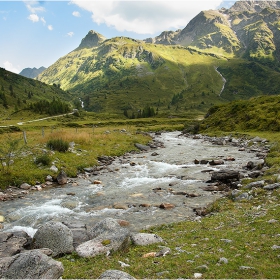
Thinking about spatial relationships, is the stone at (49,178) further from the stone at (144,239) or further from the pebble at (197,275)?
the pebble at (197,275)

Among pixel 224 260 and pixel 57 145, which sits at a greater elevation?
pixel 57 145

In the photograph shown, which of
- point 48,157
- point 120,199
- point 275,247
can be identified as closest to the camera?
point 275,247

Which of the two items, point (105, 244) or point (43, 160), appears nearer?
point (105, 244)

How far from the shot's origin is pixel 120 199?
2062cm

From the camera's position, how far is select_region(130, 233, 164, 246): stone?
11297 mm

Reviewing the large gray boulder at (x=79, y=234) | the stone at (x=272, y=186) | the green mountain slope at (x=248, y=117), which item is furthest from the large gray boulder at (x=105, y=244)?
the green mountain slope at (x=248, y=117)

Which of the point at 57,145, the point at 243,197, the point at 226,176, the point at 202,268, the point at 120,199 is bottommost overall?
the point at 120,199

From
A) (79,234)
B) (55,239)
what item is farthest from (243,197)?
(55,239)

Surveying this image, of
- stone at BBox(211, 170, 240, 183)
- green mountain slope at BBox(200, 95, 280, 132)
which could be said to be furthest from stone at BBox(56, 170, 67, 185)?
green mountain slope at BBox(200, 95, 280, 132)

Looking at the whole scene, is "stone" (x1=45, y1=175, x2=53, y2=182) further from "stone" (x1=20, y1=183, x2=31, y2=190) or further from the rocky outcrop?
the rocky outcrop

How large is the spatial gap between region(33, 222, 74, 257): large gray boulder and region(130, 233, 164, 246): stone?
9.30 ft

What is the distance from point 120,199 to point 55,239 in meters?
9.66

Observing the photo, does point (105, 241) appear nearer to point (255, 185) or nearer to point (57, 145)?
point (255, 185)

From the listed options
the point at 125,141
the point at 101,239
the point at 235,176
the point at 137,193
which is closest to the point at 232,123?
the point at 125,141
